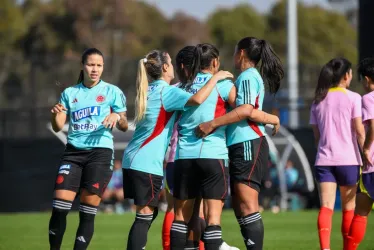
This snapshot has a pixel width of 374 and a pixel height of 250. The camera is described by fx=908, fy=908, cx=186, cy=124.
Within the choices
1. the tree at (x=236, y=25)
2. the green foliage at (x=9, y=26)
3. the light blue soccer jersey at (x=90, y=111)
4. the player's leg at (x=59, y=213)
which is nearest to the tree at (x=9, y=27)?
the green foliage at (x=9, y=26)

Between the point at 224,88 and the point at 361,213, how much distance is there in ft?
7.18

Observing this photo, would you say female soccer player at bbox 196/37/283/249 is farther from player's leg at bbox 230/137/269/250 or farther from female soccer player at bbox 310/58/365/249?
female soccer player at bbox 310/58/365/249

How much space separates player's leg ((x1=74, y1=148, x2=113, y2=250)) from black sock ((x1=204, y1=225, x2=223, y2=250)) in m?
1.51

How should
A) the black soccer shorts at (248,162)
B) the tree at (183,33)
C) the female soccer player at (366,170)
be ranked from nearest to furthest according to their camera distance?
the black soccer shorts at (248,162) → the female soccer player at (366,170) → the tree at (183,33)

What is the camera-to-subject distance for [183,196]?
8.45 meters

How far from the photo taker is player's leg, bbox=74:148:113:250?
9289 mm

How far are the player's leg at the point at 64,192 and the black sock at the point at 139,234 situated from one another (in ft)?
3.20

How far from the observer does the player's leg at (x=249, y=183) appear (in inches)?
335

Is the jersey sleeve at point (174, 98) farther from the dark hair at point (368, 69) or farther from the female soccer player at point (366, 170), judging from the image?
the dark hair at point (368, 69)

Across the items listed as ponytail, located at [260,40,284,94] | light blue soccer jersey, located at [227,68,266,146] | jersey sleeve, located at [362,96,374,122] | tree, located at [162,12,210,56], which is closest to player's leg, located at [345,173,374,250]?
jersey sleeve, located at [362,96,374,122]

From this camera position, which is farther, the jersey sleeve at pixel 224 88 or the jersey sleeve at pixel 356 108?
the jersey sleeve at pixel 356 108

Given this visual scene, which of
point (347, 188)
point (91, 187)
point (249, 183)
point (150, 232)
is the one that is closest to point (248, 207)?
point (249, 183)

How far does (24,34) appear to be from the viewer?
193 feet

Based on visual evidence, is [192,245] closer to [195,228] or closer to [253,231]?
[195,228]
